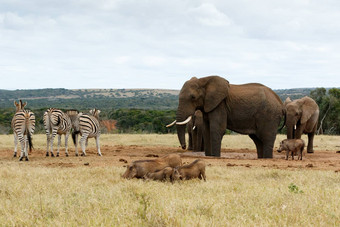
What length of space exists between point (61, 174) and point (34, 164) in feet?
9.75

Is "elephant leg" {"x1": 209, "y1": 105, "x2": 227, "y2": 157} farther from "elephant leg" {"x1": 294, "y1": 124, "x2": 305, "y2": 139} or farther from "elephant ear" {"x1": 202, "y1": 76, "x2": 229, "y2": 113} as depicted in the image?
"elephant leg" {"x1": 294, "y1": 124, "x2": 305, "y2": 139}

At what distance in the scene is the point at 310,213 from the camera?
6.14 metres

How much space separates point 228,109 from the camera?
52.0ft

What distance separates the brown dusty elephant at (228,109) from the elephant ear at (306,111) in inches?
111

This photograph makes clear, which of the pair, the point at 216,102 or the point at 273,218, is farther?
the point at 216,102

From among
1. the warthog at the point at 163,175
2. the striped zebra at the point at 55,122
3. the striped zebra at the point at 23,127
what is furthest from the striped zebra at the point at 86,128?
the warthog at the point at 163,175

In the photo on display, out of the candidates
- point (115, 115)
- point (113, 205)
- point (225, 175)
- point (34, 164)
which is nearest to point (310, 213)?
point (113, 205)

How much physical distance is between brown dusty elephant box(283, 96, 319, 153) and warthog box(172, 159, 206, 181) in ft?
32.2

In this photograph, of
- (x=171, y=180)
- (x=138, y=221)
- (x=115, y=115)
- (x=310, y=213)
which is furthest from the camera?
(x=115, y=115)

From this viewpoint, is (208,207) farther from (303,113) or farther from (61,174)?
(303,113)

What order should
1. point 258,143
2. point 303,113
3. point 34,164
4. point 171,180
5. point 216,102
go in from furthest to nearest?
point 303,113 → point 258,143 → point 216,102 → point 34,164 → point 171,180

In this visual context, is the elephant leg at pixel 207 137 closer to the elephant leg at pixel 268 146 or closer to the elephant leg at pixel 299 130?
the elephant leg at pixel 268 146

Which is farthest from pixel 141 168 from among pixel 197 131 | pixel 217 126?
pixel 197 131

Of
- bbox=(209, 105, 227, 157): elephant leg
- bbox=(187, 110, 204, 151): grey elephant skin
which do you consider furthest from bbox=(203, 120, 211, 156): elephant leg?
bbox=(187, 110, 204, 151): grey elephant skin
